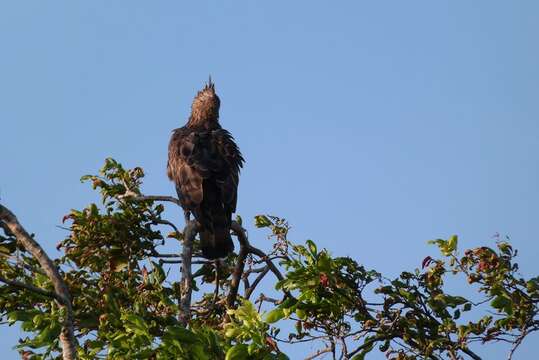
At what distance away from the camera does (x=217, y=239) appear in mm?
9844

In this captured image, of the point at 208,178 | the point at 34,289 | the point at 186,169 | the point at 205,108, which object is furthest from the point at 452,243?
the point at 205,108

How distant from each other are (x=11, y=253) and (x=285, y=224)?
91.7 inches

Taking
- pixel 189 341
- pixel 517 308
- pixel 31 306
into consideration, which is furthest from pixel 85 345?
pixel 517 308

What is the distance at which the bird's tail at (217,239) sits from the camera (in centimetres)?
978

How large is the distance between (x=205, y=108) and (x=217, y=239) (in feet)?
13.2

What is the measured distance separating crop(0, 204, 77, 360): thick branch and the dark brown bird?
3.46m

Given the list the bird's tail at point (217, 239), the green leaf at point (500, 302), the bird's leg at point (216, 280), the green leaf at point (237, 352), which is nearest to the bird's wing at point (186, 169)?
the bird's tail at point (217, 239)

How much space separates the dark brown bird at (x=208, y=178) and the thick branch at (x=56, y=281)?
3458mm

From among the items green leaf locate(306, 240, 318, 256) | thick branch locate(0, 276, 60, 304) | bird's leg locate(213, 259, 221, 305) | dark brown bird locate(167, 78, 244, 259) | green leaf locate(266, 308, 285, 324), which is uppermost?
dark brown bird locate(167, 78, 244, 259)

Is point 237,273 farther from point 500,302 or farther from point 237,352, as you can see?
point 237,352

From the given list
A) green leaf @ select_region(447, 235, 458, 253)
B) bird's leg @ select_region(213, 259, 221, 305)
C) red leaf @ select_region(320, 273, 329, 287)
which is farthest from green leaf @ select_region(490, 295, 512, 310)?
bird's leg @ select_region(213, 259, 221, 305)

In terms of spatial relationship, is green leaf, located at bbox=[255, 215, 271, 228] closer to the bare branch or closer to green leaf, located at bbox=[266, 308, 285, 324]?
the bare branch

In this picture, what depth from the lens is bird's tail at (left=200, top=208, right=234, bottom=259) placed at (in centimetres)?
978

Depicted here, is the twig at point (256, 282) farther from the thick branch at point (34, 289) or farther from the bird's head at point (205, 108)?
the bird's head at point (205, 108)
